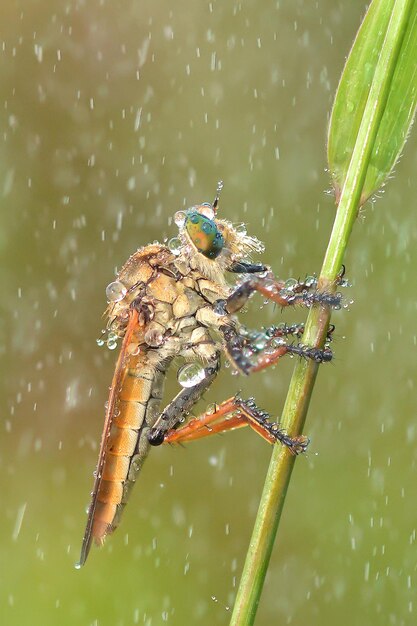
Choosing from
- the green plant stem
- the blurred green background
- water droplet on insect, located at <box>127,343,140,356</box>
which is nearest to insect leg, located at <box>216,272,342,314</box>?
water droplet on insect, located at <box>127,343,140,356</box>

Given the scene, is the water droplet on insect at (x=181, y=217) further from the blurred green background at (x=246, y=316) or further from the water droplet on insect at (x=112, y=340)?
the blurred green background at (x=246, y=316)

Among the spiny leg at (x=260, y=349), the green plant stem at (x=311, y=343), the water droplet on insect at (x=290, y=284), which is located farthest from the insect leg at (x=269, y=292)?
the green plant stem at (x=311, y=343)

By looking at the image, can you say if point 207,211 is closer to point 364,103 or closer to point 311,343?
point 364,103

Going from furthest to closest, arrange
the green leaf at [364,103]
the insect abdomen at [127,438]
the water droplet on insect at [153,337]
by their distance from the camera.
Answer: the water droplet on insect at [153,337] < the insect abdomen at [127,438] < the green leaf at [364,103]

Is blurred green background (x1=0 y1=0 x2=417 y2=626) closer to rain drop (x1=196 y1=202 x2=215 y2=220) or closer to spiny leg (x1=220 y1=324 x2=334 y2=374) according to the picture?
rain drop (x1=196 y1=202 x2=215 y2=220)

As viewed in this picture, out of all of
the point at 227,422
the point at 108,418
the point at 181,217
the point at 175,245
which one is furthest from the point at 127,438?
the point at 181,217

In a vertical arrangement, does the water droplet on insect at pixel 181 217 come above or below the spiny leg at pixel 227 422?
above
